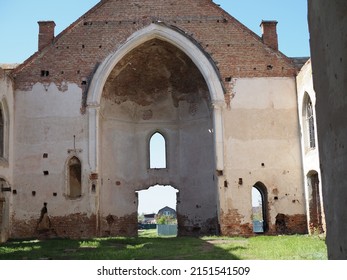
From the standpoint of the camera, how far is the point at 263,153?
17.2 metres

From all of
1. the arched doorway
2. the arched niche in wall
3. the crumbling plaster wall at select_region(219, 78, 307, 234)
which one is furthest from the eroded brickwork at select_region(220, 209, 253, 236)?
the arched niche in wall

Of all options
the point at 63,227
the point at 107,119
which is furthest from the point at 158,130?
the point at 63,227

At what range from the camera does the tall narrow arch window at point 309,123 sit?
16.4 m

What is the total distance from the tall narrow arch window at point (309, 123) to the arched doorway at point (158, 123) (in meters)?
3.10

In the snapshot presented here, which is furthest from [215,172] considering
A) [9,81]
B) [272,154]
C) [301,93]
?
[9,81]

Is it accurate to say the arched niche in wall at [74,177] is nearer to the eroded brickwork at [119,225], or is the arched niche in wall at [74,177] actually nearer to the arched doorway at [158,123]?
the arched doorway at [158,123]

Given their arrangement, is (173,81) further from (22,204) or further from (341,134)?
(341,134)

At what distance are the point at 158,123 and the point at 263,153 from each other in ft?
17.6

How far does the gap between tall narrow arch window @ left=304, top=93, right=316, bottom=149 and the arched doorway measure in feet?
10.2

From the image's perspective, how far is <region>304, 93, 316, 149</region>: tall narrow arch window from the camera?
53.8 feet

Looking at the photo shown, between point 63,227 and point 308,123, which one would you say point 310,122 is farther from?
point 63,227

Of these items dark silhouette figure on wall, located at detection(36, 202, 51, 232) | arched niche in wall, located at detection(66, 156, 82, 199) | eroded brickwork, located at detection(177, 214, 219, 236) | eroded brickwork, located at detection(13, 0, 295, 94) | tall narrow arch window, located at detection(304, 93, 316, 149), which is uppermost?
eroded brickwork, located at detection(13, 0, 295, 94)

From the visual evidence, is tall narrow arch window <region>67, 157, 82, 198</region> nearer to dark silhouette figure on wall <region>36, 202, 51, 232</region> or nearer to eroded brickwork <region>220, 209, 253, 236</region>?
dark silhouette figure on wall <region>36, 202, 51, 232</region>

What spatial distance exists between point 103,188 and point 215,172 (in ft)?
15.2
